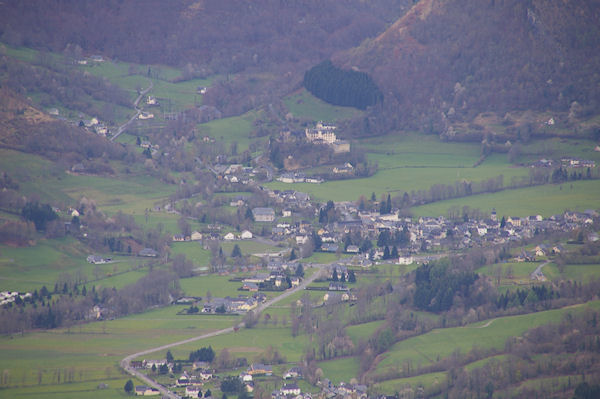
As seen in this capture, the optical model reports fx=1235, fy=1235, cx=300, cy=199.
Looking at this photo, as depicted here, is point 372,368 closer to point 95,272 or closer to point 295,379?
point 295,379

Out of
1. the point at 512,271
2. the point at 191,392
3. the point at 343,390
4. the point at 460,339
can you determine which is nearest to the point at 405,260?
the point at 512,271

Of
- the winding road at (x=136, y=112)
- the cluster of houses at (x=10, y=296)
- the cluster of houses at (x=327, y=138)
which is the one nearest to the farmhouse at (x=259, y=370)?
the cluster of houses at (x=10, y=296)

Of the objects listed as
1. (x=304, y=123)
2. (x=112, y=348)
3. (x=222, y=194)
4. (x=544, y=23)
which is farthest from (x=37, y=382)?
(x=544, y=23)

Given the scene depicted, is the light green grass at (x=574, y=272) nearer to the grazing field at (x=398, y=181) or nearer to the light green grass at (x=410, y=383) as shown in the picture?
the light green grass at (x=410, y=383)

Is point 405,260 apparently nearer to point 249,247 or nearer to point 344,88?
point 249,247

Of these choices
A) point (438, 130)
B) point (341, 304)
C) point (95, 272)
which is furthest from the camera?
point (438, 130)

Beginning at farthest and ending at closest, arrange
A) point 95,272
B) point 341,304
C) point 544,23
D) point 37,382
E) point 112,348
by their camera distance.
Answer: point 544,23, point 95,272, point 341,304, point 112,348, point 37,382

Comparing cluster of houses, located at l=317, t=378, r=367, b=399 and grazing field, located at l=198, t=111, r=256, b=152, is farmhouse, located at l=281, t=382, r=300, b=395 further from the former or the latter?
grazing field, located at l=198, t=111, r=256, b=152
